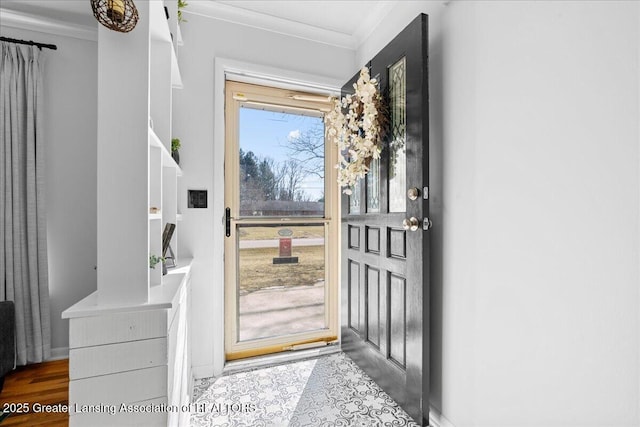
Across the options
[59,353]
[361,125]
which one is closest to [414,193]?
[361,125]

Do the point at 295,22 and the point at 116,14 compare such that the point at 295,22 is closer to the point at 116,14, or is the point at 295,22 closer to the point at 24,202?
the point at 116,14

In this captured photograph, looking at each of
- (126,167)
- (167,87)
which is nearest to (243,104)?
(167,87)

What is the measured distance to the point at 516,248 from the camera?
1.26 metres

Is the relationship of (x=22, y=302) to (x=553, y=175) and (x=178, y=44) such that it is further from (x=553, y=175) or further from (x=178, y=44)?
(x=553, y=175)

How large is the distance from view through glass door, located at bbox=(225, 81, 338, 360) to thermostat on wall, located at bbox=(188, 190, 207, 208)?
0.24 meters

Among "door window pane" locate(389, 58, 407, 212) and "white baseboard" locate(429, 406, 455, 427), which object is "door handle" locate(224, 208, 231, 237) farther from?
"white baseboard" locate(429, 406, 455, 427)

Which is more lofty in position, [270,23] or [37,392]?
[270,23]

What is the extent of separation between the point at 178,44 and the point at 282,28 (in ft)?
2.54

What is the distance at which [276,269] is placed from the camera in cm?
261

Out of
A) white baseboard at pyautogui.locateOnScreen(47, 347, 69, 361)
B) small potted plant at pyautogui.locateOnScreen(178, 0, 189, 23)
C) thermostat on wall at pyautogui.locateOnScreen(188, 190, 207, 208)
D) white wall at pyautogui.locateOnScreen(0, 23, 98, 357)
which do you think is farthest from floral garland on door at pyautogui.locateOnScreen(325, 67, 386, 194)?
white baseboard at pyautogui.locateOnScreen(47, 347, 69, 361)

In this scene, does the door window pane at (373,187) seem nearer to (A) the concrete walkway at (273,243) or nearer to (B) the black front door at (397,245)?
(B) the black front door at (397,245)

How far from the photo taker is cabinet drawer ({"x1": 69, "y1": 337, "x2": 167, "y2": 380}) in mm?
957

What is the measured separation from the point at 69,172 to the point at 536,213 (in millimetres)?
2710

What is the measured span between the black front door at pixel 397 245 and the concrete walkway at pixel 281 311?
15.2 inches
